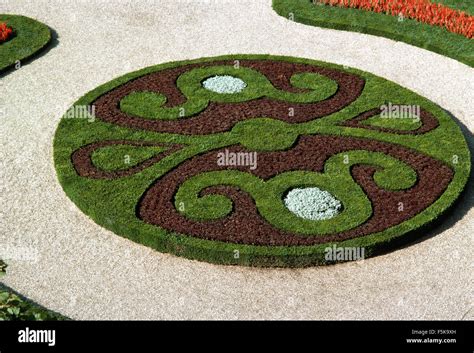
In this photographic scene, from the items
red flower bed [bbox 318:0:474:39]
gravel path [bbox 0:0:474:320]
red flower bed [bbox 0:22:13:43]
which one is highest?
red flower bed [bbox 318:0:474:39]

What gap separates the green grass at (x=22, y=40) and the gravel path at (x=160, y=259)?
500 mm

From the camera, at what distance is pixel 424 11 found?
2855cm

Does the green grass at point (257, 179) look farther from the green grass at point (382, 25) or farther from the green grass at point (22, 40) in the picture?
the green grass at point (22, 40)

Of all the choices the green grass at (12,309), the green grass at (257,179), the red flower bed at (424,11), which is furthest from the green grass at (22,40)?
the green grass at (12,309)

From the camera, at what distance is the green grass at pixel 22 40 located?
26.1m

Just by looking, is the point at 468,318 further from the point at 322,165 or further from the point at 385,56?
the point at 385,56

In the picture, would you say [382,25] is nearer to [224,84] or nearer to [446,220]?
[224,84]

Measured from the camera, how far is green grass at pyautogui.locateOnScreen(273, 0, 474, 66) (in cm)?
2662

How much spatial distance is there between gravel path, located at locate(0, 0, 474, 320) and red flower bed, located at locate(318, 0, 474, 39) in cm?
191

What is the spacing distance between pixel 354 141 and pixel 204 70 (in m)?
6.07
